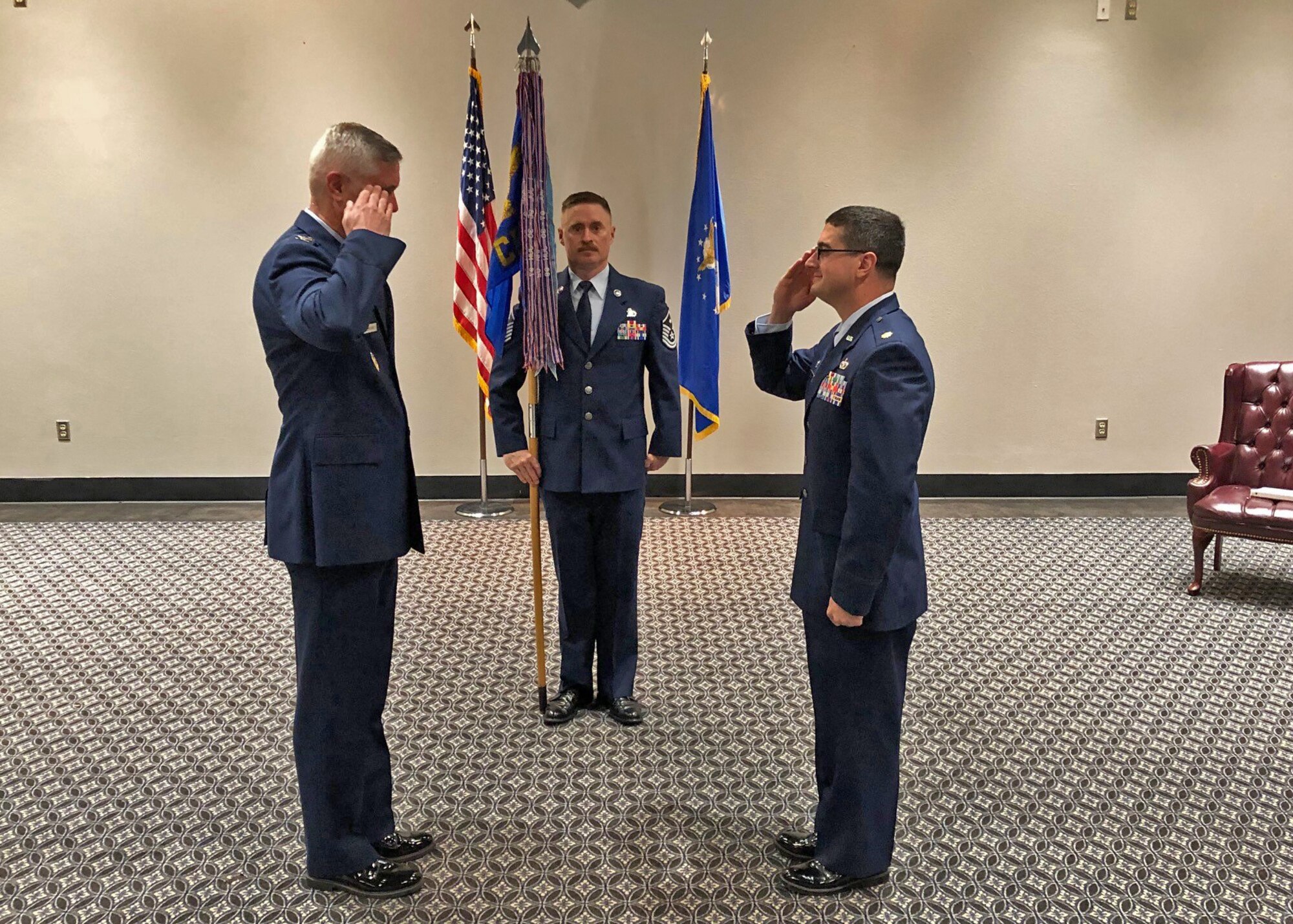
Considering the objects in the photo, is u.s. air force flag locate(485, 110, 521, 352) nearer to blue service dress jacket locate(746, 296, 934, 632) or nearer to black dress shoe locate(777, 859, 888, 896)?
blue service dress jacket locate(746, 296, 934, 632)

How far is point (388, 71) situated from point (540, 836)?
474 cm

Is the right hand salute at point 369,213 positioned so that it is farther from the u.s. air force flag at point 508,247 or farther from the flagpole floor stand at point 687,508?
the flagpole floor stand at point 687,508

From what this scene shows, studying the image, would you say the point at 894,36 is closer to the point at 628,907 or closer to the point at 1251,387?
the point at 1251,387

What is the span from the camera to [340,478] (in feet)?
6.37

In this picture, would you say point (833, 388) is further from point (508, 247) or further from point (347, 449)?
point (508, 247)

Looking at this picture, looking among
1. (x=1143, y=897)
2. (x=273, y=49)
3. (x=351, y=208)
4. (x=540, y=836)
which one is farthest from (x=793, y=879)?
(x=273, y=49)

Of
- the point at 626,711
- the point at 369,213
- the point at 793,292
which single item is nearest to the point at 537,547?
the point at 626,711

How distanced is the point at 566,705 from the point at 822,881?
1.09 m

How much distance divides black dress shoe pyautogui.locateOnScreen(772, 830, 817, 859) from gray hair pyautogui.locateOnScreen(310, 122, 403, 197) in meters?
1.82

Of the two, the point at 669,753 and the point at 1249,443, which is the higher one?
the point at 1249,443

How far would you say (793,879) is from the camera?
2.13 m

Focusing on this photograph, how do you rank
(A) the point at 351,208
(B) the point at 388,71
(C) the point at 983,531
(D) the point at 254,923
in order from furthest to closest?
1. (B) the point at 388,71
2. (C) the point at 983,531
3. (D) the point at 254,923
4. (A) the point at 351,208

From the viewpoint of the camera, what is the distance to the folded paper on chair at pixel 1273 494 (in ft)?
13.3

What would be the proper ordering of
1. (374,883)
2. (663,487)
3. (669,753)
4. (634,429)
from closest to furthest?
1. (374,883)
2. (669,753)
3. (634,429)
4. (663,487)
